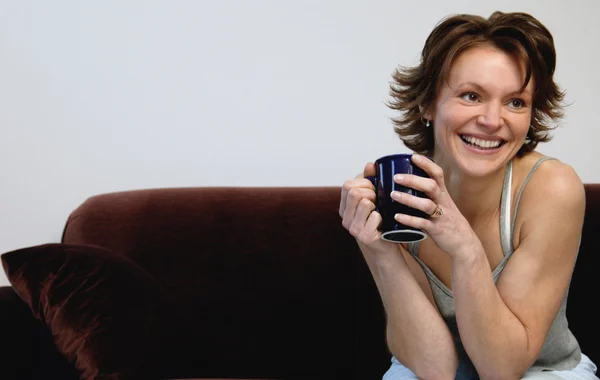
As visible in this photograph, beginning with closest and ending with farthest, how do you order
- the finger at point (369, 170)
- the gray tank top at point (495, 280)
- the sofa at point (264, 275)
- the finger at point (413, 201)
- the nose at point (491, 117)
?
1. the finger at point (413, 201)
2. the finger at point (369, 170)
3. the nose at point (491, 117)
4. the gray tank top at point (495, 280)
5. the sofa at point (264, 275)

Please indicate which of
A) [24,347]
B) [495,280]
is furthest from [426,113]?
[24,347]

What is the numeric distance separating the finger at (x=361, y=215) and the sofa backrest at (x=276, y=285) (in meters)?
0.61

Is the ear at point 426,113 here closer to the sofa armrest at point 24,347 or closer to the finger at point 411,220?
the finger at point 411,220

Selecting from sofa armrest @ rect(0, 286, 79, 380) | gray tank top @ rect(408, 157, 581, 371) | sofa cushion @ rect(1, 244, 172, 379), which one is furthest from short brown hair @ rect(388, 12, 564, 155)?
sofa armrest @ rect(0, 286, 79, 380)

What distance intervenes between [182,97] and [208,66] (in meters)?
0.12

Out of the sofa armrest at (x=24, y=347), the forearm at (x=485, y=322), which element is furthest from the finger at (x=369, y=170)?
the sofa armrest at (x=24, y=347)

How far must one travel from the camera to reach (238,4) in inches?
76.4

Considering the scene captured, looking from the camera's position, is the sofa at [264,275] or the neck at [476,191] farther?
the sofa at [264,275]

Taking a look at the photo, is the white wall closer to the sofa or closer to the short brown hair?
the sofa

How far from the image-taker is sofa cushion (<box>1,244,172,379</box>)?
1322 millimetres

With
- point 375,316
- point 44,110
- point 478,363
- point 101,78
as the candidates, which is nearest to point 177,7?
point 101,78

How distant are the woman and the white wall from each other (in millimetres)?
609

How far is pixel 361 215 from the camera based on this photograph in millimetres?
1061

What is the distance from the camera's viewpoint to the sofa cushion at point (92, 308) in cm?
132
